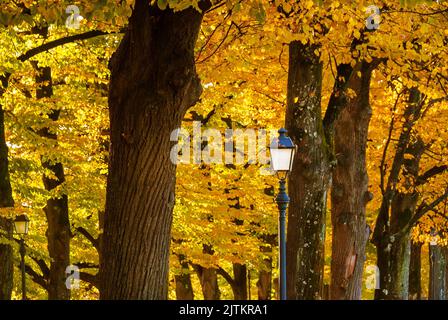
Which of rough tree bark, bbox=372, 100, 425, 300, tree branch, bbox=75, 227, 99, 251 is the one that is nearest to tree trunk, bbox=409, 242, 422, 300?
rough tree bark, bbox=372, 100, 425, 300

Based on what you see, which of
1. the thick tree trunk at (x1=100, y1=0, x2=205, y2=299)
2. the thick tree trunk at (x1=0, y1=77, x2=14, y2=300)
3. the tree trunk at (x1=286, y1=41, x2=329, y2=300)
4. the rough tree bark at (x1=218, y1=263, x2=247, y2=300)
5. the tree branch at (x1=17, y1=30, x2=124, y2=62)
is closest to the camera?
A: the thick tree trunk at (x1=100, y1=0, x2=205, y2=299)

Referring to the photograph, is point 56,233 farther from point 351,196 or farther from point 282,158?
point 282,158

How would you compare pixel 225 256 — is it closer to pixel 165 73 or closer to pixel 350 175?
pixel 350 175

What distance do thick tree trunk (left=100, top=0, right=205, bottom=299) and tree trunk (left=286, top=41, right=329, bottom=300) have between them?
4.47 m

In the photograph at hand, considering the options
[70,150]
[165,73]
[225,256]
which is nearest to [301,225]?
[165,73]

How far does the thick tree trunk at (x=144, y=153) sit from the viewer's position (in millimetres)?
9133

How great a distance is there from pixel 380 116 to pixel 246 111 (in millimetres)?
5176

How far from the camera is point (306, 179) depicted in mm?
13688

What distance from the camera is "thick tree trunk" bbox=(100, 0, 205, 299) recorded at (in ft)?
30.0

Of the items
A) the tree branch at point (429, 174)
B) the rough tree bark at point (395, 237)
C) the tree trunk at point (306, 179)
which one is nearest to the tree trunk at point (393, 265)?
the rough tree bark at point (395, 237)

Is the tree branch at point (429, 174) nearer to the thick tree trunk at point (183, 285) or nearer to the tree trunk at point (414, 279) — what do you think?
the tree trunk at point (414, 279)

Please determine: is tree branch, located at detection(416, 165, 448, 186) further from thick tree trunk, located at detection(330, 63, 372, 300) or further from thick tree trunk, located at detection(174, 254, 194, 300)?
thick tree trunk, located at detection(174, 254, 194, 300)

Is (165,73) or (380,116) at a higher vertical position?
(380,116)
